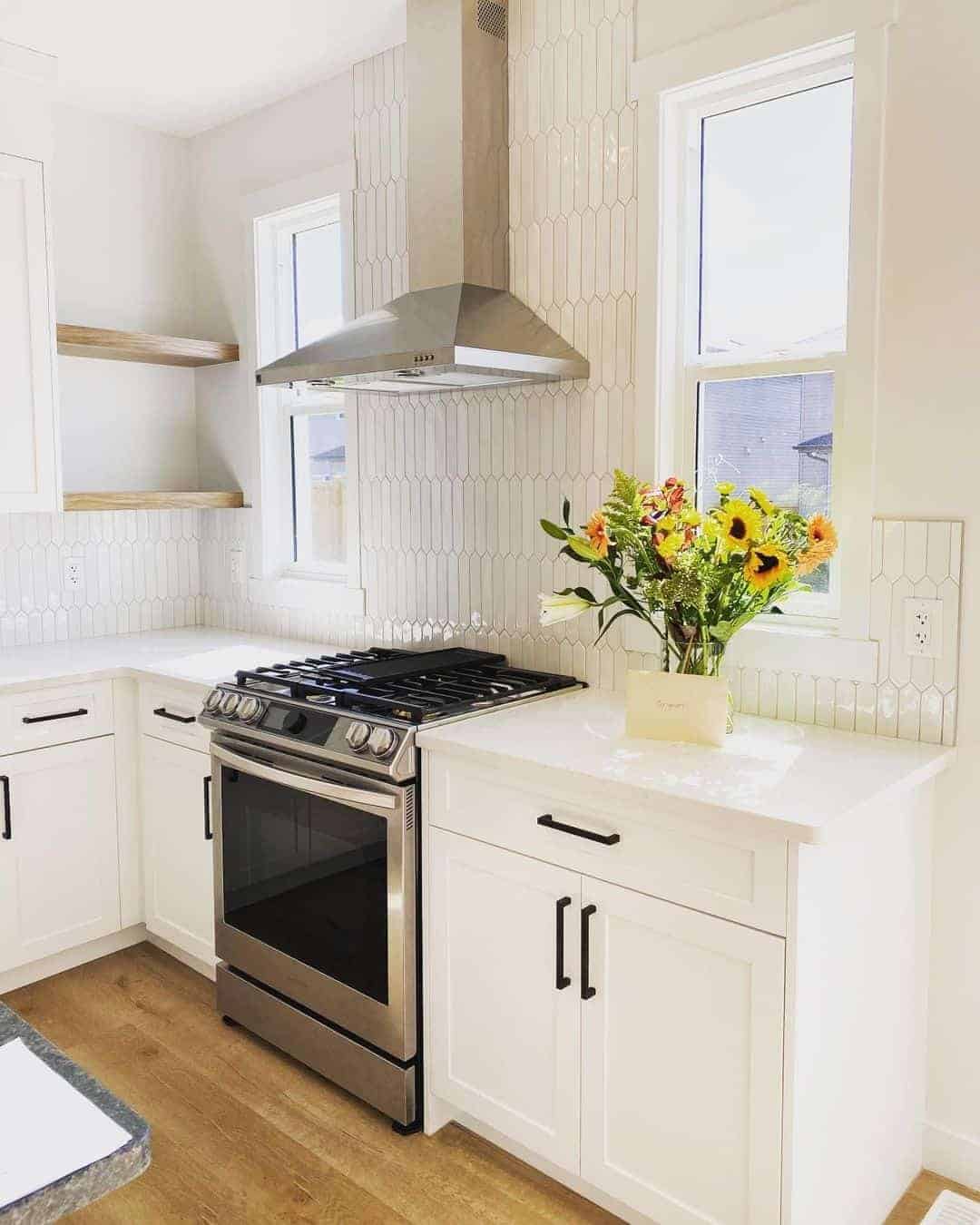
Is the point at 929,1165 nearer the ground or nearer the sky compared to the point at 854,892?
nearer the ground

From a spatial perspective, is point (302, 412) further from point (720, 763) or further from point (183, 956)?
point (720, 763)

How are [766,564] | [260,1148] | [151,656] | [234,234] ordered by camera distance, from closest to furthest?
[766,564] → [260,1148] → [151,656] → [234,234]

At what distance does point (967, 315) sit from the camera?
201cm

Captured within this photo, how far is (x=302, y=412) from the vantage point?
3668mm

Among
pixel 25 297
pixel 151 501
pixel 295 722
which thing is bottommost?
pixel 295 722

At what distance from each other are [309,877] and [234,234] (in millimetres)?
2436

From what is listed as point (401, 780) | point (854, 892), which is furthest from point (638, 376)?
point (854, 892)

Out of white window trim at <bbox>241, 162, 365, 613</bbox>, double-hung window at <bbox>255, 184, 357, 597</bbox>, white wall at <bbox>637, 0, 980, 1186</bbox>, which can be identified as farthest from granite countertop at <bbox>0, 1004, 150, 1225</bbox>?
double-hung window at <bbox>255, 184, 357, 597</bbox>

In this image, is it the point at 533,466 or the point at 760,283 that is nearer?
the point at 760,283

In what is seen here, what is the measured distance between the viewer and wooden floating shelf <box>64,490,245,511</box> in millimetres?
3381

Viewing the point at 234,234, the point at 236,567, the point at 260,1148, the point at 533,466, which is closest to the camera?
the point at 260,1148

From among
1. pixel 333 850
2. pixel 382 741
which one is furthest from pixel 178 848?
pixel 382 741

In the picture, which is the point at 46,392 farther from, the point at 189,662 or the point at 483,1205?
the point at 483,1205

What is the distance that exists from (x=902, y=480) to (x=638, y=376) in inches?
27.7
